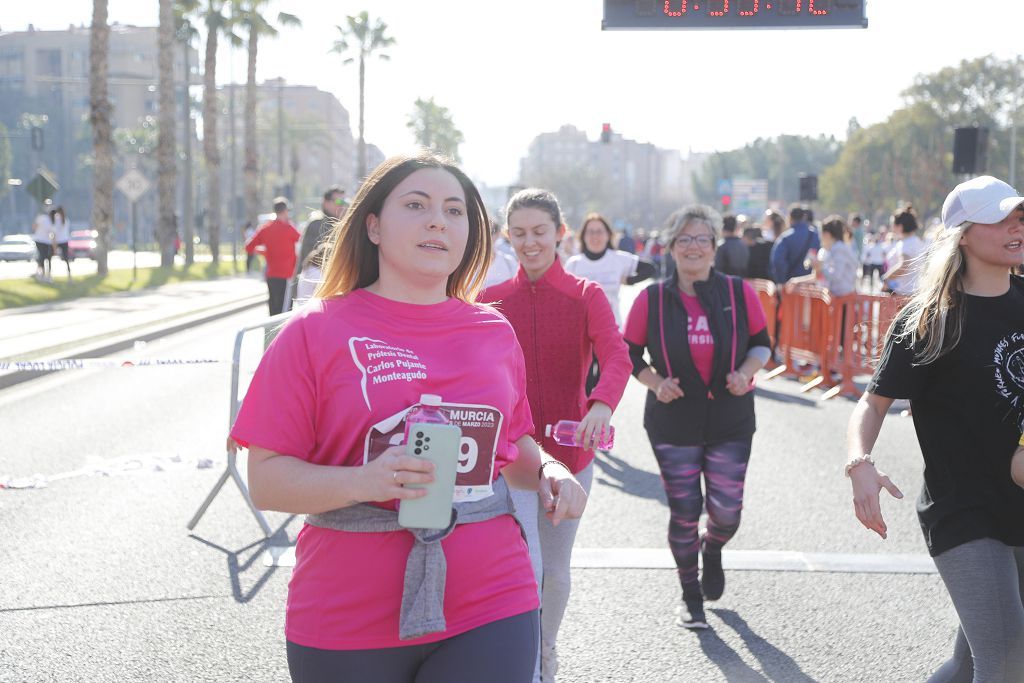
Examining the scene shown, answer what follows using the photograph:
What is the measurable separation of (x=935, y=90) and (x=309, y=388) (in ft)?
271

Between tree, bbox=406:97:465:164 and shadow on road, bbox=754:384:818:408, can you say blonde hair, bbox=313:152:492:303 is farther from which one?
tree, bbox=406:97:465:164

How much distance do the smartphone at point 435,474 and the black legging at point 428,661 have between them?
28 cm

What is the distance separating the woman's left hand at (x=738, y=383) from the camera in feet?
17.7

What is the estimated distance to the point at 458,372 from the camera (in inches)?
100

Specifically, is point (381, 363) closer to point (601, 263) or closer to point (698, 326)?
point (698, 326)

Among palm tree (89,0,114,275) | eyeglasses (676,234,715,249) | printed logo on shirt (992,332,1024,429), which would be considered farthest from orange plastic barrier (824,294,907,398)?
palm tree (89,0,114,275)

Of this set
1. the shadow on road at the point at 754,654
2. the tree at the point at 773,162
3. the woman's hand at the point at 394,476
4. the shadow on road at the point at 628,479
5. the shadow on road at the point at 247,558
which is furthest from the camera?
the tree at the point at 773,162

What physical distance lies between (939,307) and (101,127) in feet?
95.7

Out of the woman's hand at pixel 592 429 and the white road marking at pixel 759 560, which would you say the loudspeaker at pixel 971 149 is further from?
the woman's hand at pixel 592 429

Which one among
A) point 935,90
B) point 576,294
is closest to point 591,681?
point 576,294

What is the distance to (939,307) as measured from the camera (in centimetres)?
342

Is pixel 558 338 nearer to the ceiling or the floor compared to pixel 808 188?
nearer to the floor

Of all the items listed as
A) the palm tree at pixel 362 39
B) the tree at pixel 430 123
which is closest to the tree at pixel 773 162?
the tree at pixel 430 123

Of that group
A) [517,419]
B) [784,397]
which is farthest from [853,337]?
[517,419]
